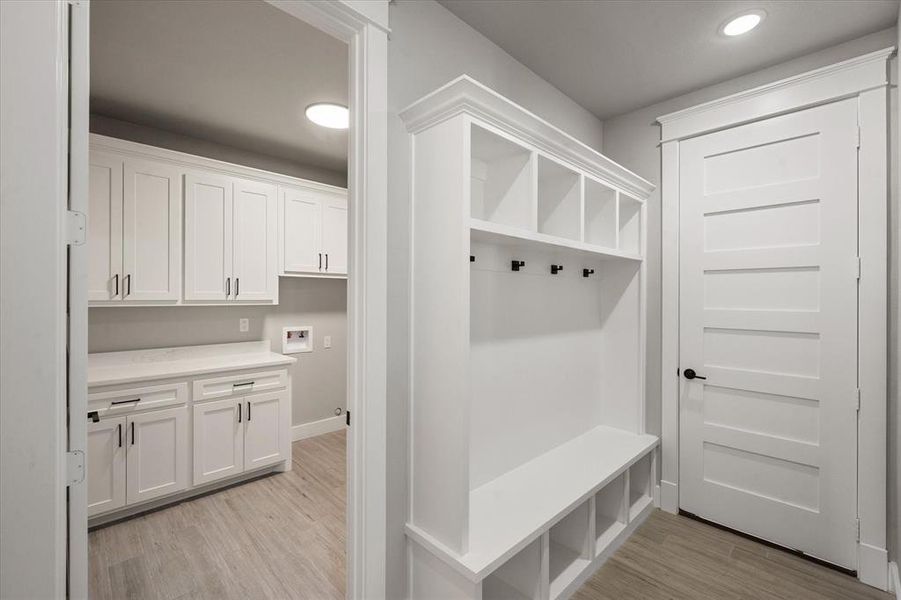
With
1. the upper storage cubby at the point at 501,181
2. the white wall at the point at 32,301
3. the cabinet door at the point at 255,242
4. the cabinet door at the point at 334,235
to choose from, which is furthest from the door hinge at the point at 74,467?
the cabinet door at the point at 334,235

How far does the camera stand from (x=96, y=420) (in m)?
2.43

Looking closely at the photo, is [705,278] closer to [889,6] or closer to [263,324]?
[889,6]

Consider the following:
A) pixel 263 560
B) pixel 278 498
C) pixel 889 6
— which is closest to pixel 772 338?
pixel 889 6

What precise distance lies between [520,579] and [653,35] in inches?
107

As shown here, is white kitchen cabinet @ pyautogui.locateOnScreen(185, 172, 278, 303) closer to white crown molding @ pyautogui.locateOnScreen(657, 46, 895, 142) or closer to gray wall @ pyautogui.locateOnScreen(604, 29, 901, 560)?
gray wall @ pyautogui.locateOnScreen(604, 29, 901, 560)

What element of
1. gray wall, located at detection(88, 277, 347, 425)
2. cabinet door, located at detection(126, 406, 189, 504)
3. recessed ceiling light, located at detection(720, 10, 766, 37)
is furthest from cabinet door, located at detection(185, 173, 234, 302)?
recessed ceiling light, located at detection(720, 10, 766, 37)

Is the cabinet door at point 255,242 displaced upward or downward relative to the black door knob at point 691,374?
upward

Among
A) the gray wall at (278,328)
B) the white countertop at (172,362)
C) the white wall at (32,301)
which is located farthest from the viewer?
the gray wall at (278,328)

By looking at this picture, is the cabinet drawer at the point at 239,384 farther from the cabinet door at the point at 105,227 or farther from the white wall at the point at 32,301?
the white wall at the point at 32,301

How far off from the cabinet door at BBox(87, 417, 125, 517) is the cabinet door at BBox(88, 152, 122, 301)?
0.87 m

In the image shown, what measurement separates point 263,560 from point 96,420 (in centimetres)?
135

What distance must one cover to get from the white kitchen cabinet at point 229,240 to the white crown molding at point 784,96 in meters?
3.18

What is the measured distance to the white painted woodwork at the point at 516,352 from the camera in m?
1.44

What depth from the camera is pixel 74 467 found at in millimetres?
957
